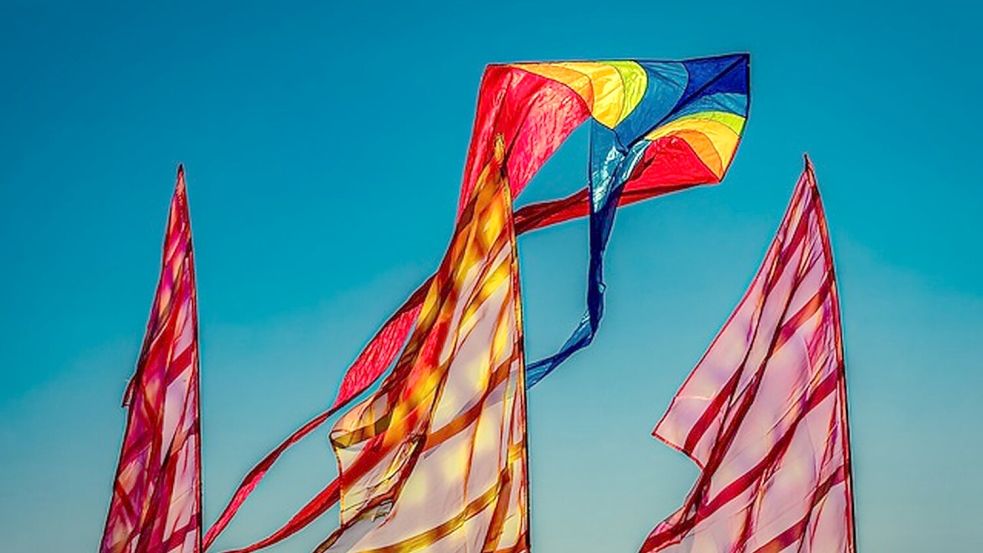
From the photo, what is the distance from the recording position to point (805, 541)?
67.4 feet

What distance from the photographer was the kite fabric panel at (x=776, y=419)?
20625 millimetres

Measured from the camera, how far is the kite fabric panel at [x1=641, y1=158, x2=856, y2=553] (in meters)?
20.6

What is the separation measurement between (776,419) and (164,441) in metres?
8.17

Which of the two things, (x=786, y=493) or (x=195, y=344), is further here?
(x=195, y=344)

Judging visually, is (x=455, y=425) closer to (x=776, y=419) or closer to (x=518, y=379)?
(x=518, y=379)

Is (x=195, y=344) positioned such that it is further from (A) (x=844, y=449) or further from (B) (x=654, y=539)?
(A) (x=844, y=449)

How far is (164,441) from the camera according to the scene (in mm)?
23219

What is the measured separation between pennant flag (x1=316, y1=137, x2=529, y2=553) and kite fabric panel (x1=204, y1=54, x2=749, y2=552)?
25.1 inches

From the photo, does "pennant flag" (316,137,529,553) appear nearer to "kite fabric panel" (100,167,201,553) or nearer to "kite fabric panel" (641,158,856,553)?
"kite fabric panel" (641,158,856,553)

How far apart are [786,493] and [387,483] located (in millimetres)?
4867

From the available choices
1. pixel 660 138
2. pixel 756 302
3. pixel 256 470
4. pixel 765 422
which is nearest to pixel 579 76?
pixel 660 138

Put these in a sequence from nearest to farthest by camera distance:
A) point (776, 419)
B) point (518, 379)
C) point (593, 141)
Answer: point (518, 379) → point (776, 419) → point (593, 141)

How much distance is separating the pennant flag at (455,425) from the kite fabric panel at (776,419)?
248 cm

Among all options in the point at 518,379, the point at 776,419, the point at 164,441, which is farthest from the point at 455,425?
the point at 164,441
